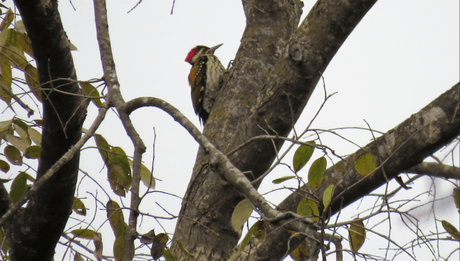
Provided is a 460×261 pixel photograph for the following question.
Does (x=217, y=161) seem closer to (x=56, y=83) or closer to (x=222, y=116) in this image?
(x=56, y=83)

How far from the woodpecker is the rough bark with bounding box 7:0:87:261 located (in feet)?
7.80

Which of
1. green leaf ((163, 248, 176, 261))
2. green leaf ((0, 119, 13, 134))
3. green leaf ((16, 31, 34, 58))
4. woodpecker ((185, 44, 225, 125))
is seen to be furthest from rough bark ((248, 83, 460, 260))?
woodpecker ((185, 44, 225, 125))

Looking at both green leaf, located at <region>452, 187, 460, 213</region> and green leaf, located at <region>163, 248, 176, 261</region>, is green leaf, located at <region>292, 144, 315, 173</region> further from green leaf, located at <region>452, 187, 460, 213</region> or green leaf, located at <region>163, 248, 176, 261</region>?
green leaf, located at <region>452, 187, 460, 213</region>

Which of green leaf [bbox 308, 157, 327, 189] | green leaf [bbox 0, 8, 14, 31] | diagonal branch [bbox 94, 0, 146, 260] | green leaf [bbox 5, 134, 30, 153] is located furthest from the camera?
green leaf [bbox 0, 8, 14, 31]

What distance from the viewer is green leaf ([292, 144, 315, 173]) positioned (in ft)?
4.72

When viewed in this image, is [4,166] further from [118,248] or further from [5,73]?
[118,248]

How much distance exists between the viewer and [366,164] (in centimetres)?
151

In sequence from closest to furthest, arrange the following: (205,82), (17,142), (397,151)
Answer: (397,151), (17,142), (205,82)

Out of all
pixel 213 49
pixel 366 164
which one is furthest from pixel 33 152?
pixel 213 49

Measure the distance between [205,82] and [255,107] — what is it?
240 centimetres

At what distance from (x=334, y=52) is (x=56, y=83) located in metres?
1.07

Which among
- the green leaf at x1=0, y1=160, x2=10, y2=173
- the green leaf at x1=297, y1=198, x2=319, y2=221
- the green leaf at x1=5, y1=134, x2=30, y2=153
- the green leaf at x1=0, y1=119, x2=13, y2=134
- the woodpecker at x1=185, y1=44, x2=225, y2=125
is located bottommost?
the green leaf at x1=297, y1=198, x2=319, y2=221

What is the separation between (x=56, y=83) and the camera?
1.72 meters

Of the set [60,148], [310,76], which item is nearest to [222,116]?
[310,76]
